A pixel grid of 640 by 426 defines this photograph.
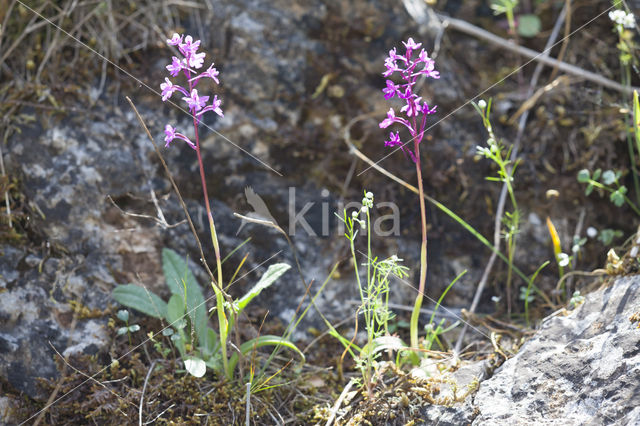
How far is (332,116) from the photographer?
2.93m

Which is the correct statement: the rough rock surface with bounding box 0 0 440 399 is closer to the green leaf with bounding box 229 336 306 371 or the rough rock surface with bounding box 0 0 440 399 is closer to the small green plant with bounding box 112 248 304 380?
the small green plant with bounding box 112 248 304 380

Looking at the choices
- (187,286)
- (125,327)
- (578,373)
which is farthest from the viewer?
(187,286)

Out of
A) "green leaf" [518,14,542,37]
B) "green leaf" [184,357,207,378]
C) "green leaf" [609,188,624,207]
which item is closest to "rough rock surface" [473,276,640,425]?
"green leaf" [609,188,624,207]

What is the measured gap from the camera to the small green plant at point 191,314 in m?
2.04

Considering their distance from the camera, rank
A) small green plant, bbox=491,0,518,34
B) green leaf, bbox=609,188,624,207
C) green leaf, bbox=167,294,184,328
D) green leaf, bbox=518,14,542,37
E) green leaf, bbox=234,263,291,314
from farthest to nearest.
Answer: green leaf, bbox=518,14,542,37, small green plant, bbox=491,0,518,34, green leaf, bbox=609,188,624,207, green leaf, bbox=167,294,184,328, green leaf, bbox=234,263,291,314

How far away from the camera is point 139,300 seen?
2.21 metres

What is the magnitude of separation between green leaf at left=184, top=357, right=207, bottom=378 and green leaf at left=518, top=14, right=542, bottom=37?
2.65 metres

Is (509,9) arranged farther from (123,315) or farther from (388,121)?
(123,315)

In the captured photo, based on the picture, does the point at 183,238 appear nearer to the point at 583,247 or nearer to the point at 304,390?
the point at 304,390

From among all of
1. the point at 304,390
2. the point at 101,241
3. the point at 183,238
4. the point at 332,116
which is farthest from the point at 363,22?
the point at 304,390

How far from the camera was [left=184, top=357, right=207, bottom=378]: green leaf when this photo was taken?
193 centimetres

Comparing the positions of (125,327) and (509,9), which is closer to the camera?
(125,327)

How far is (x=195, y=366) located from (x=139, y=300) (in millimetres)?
434

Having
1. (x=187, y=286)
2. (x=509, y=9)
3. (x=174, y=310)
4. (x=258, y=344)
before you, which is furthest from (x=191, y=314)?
(x=509, y=9)
